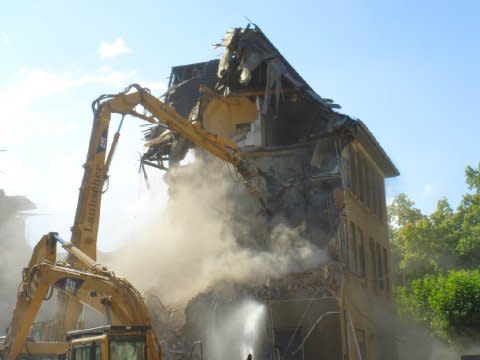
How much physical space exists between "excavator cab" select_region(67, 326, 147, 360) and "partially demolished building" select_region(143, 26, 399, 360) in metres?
7.66

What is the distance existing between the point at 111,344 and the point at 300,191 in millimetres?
14740

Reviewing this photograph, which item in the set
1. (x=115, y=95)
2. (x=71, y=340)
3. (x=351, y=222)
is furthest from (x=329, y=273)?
(x=71, y=340)

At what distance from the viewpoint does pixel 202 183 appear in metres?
25.7

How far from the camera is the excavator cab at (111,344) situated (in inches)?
387

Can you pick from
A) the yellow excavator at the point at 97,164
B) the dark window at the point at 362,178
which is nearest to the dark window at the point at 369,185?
the dark window at the point at 362,178

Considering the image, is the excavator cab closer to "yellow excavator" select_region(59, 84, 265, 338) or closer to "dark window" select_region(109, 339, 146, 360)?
"dark window" select_region(109, 339, 146, 360)

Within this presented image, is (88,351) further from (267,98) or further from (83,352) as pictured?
(267,98)

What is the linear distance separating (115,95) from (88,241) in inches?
153

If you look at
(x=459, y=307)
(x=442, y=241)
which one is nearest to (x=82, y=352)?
(x=459, y=307)

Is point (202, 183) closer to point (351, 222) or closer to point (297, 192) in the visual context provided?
point (297, 192)

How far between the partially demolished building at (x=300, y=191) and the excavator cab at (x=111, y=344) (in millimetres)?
7660

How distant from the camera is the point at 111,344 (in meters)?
9.86

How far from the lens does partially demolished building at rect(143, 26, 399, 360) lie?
20359mm

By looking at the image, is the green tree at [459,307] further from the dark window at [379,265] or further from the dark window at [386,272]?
the dark window at [386,272]
